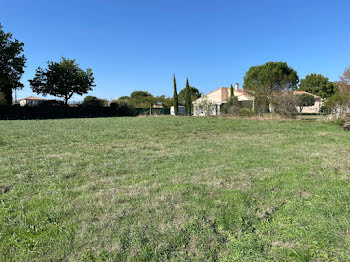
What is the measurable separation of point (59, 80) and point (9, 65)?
505 cm

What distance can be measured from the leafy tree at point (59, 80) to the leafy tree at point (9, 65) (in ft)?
8.05

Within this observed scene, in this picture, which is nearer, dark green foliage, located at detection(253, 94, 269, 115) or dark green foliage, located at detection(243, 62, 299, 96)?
dark green foliage, located at detection(253, 94, 269, 115)

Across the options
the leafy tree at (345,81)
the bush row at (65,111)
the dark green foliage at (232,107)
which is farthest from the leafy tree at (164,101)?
the leafy tree at (345,81)

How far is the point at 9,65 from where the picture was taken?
22047 mm

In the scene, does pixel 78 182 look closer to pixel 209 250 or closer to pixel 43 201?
pixel 43 201

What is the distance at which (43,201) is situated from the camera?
2311mm

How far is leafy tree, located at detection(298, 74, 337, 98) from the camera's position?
36606 mm

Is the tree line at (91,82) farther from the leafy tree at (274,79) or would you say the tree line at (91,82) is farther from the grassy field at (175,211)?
the grassy field at (175,211)

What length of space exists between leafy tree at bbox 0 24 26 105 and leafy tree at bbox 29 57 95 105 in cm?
245

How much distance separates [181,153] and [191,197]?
2484 mm

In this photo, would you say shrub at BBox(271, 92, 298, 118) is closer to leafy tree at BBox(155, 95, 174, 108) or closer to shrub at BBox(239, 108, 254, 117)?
shrub at BBox(239, 108, 254, 117)

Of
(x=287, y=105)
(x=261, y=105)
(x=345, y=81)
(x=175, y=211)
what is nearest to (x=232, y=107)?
(x=261, y=105)

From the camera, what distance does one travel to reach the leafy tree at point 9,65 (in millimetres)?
21594

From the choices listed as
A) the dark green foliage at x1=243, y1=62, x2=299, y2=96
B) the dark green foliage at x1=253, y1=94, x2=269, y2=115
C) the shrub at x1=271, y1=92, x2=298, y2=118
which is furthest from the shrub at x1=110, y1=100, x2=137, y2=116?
the shrub at x1=271, y1=92, x2=298, y2=118
